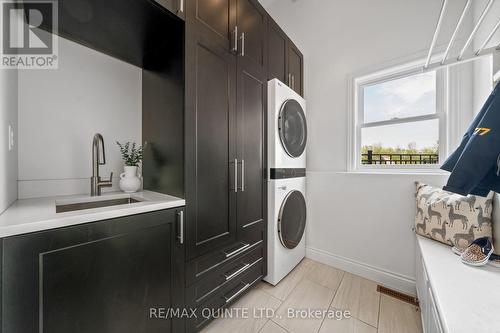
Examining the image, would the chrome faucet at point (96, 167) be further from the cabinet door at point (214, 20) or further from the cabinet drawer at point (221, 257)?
the cabinet door at point (214, 20)

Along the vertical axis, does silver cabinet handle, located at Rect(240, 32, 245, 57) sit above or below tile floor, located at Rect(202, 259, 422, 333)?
above

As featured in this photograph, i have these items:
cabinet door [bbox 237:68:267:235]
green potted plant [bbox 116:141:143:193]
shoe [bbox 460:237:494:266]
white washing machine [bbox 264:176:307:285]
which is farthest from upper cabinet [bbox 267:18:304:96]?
shoe [bbox 460:237:494:266]

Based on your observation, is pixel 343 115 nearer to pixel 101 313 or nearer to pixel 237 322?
pixel 237 322

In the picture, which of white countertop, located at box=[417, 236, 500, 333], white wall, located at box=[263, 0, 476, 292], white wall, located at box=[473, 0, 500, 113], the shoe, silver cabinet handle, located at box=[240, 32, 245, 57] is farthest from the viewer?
white wall, located at box=[263, 0, 476, 292]

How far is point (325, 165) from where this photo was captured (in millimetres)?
2283

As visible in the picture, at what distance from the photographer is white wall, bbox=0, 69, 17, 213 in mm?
803

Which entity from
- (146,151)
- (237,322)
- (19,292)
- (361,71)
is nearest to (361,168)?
(361,71)

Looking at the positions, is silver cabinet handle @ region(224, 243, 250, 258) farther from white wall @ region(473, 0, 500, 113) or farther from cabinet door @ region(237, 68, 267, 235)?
white wall @ region(473, 0, 500, 113)

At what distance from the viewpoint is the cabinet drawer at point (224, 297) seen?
3.94 feet

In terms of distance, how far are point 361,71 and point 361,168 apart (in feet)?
3.49

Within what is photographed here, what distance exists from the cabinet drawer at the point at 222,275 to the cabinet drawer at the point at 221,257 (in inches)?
1.2

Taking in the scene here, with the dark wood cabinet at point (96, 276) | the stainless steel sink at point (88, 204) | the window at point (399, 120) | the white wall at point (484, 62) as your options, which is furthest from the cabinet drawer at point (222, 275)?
the white wall at point (484, 62)

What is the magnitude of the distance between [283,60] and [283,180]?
1.29m

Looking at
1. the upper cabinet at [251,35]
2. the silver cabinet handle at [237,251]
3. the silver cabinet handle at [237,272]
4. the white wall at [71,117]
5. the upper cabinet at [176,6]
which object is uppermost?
the upper cabinet at [251,35]
